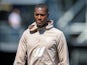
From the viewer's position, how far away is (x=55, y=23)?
17250 millimetres

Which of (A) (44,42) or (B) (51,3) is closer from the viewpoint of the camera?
(A) (44,42)

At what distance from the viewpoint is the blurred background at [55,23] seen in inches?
680

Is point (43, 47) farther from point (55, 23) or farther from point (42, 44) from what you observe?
point (55, 23)

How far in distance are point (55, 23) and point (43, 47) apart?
10.1 meters

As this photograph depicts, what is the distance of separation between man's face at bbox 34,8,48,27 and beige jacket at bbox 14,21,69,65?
0.24 feet

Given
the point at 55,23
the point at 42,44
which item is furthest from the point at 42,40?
the point at 55,23

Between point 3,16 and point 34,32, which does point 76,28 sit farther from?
point 34,32

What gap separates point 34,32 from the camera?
7301mm

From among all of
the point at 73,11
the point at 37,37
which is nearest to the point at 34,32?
the point at 37,37

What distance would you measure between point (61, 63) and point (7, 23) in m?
10.4

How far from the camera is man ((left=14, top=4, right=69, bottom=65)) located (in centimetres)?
718

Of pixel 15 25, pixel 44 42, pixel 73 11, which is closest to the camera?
pixel 44 42

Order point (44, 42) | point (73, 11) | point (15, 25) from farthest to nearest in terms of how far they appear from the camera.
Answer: point (73, 11), point (15, 25), point (44, 42)

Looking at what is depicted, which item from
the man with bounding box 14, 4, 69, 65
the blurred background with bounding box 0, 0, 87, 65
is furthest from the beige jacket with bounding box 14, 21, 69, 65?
the blurred background with bounding box 0, 0, 87, 65
